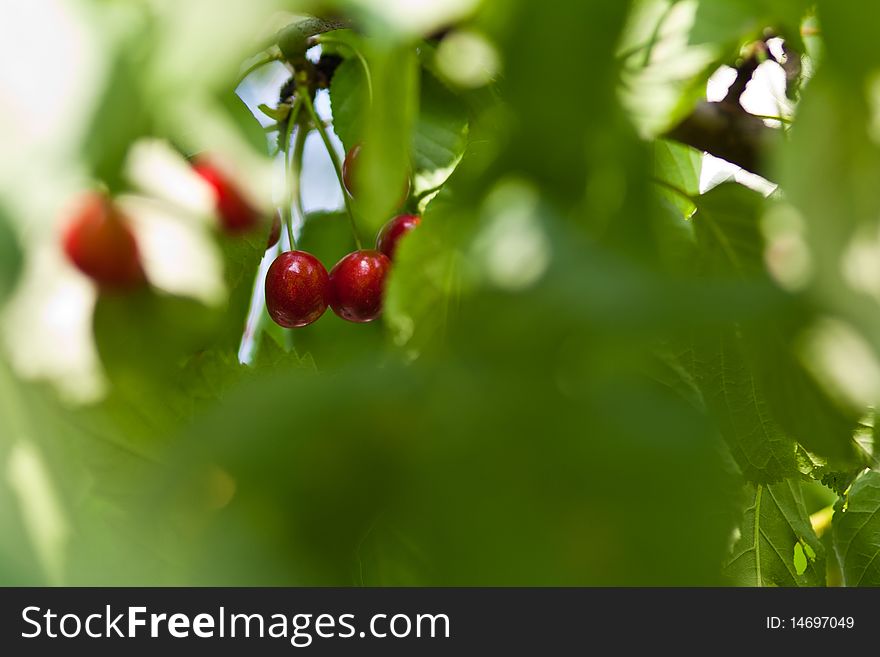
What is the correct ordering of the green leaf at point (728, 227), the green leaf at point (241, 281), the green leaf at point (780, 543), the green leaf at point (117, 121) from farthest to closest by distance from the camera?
the green leaf at point (780, 543)
the green leaf at point (241, 281)
the green leaf at point (728, 227)
the green leaf at point (117, 121)

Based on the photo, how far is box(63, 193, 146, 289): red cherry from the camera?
15cm

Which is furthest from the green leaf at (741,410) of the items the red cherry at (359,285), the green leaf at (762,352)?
the red cherry at (359,285)

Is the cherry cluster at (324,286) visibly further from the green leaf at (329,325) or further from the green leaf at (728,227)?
the green leaf at (728,227)

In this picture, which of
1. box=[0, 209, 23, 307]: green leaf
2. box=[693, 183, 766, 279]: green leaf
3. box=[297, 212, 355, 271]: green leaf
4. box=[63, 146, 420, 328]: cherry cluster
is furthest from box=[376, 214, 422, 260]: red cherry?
box=[0, 209, 23, 307]: green leaf

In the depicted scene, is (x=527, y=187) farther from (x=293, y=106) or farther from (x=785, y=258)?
(x=293, y=106)

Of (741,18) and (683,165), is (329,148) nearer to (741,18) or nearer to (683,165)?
(683,165)

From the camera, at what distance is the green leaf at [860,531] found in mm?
768

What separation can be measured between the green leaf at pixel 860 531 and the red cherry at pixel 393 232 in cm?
45

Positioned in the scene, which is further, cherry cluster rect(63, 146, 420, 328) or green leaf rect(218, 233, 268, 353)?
cherry cluster rect(63, 146, 420, 328)

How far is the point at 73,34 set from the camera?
14cm

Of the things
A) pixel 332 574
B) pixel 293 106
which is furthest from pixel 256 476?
pixel 293 106

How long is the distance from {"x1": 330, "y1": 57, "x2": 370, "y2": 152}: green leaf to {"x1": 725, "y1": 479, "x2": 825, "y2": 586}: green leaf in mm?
439

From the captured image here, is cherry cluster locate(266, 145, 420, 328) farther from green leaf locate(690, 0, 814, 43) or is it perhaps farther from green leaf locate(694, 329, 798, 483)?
green leaf locate(690, 0, 814, 43)

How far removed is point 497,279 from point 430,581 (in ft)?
0.17
